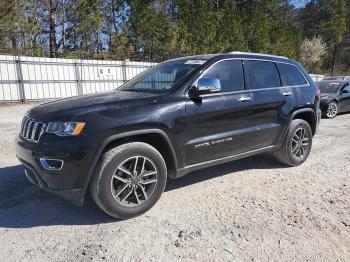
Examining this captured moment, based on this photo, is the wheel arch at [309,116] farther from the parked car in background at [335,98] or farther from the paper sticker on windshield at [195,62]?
the parked car in background at [335,98]

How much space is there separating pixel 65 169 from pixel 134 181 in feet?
2.42

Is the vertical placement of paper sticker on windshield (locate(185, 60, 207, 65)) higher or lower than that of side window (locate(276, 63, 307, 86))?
higher

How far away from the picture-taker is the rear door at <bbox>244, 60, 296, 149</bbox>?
4.68 metres

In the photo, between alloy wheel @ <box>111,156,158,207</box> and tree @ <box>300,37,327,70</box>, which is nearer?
alloy wheel @ <box>111,156,158,207</box>

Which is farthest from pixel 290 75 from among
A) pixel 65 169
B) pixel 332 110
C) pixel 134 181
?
pixel 332 110

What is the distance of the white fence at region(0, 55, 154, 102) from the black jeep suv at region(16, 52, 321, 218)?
11996 millimetres

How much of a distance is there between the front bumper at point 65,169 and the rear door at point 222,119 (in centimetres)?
124

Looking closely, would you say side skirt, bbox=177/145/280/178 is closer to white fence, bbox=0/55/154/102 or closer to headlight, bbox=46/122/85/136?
headlight, bbox=46/122/85/136

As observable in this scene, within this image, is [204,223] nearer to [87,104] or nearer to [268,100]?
[87,104]

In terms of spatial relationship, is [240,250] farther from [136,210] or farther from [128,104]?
[128,104]

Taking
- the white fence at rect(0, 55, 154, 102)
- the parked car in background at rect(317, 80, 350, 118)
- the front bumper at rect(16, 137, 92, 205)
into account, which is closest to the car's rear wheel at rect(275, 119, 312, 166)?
the front bumper at rect(16, 137, 92, 205)

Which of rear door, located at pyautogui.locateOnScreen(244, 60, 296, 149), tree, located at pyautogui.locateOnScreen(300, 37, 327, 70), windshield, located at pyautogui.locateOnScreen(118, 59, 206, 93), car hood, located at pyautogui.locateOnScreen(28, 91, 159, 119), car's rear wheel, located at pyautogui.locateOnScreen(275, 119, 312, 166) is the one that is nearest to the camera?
car hood, located at pyautogui.locateOnScreen(28, 91, 159, 119)

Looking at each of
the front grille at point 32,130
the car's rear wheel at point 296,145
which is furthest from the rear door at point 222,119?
the front grille at point 32,130

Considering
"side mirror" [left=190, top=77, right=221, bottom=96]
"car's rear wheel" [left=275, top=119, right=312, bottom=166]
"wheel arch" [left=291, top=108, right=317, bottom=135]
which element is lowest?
"car's rear wheel" [left=275, top=119, right=312, bottom=166]
